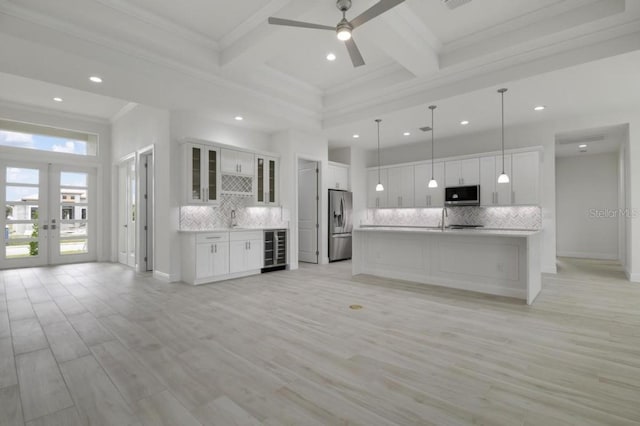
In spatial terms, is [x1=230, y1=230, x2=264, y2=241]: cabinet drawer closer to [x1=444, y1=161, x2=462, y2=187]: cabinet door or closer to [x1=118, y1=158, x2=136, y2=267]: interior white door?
[x1=118, y1=158, x2=136, y2=267]: interior white door

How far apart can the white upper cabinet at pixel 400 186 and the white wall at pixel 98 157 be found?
7.18 metres

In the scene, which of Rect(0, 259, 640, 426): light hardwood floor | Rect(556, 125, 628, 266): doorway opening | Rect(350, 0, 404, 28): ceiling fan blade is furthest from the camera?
Rect(556, 125, 628, 266): doorway opening

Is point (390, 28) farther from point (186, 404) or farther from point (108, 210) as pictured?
point (108, 210)

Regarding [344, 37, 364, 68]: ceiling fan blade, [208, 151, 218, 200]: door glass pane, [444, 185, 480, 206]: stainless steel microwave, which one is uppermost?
[344, 37, 364, 68]: ceiling fan blade

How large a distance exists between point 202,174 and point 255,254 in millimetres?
1776

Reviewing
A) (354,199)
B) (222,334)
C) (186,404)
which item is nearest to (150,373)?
(186,404)

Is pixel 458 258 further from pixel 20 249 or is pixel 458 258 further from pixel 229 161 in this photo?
pixel 20 249

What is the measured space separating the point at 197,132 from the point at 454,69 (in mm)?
4465

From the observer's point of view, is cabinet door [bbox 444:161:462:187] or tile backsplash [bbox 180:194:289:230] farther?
cabinet door [bbox 444:161:462:187]

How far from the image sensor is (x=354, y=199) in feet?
27.6

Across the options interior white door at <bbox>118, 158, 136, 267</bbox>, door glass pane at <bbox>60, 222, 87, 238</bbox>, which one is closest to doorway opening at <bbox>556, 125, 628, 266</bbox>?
interior white door at <bbox>118, 158, 136, 267</bbox>

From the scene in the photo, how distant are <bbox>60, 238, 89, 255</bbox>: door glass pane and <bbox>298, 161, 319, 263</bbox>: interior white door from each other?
5.27 meters

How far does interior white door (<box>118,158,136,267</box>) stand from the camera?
700cm

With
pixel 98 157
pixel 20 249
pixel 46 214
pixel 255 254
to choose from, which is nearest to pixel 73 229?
pixel 46 214
